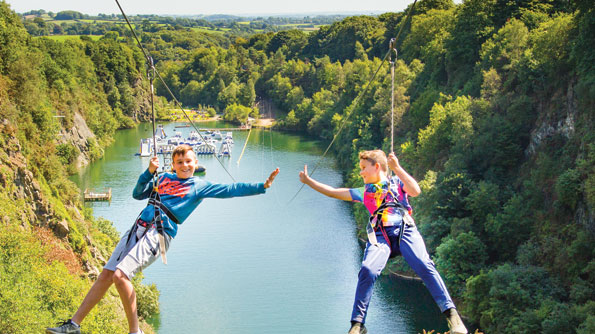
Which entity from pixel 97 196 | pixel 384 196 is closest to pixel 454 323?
→ pixel 384 196

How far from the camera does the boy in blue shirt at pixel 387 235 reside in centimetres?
582

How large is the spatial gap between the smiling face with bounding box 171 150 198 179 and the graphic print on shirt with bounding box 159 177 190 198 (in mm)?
85

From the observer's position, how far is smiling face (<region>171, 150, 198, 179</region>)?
6.27 meters

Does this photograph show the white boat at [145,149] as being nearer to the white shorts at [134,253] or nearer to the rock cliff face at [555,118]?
the rock cliff face at [555,118]

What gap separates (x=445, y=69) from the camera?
3897 centimetres

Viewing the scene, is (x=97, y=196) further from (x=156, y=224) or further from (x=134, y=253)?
(x=134, y=253)

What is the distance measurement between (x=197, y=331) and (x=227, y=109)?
51.1 meters

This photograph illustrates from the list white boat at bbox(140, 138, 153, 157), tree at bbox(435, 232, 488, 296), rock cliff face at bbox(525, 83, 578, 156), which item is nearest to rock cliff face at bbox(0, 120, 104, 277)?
tree at bbox(435, 232, 488, 296)

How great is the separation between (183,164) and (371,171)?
1.70 meters

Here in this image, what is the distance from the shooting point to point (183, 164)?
20.6 feet

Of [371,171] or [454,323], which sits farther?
[371,171]

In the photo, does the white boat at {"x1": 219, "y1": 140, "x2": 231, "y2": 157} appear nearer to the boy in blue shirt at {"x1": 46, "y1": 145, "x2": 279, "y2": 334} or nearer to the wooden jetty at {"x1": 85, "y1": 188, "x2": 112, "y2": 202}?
the wooden jetty at {"x1": 85, "y1": 188, "x2": 112, "y2": 202}

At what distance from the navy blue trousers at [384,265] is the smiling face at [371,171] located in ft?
1.59

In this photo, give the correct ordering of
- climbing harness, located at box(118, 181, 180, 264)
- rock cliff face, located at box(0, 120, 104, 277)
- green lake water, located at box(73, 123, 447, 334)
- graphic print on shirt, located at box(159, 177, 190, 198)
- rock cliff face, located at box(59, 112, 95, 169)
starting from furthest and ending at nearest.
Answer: rock cliff face, located at box(59, 112, 95, 169) → green lake water, located at box(73, 123, 447, 334) → rock cliff face, located at box(0, 120, 104, 277) → graphic print on shirt, located at box(159, 177, 190, 198) → climbing harness, located at box(118, 181, 180, 264)
